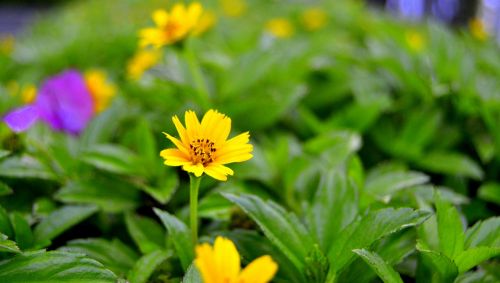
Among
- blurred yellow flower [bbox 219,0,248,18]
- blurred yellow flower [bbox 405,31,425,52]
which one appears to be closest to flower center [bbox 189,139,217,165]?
blurred yellow flower [bbox 405,31,425,52]

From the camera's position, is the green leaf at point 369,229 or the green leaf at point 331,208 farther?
the green leaf at point 331,208

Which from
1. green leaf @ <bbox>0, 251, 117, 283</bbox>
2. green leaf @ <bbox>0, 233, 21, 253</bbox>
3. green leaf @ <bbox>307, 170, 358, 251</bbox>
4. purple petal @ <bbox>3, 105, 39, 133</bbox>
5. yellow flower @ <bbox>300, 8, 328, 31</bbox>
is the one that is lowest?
green leaf @ <bbox>307, 170, 358, 251</bbox>

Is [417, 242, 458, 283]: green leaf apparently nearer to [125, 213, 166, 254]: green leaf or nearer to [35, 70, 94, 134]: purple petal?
[125, 213, 166, 254]: green leaf

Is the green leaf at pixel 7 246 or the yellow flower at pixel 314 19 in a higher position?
the yellow flower at pixel 314 19

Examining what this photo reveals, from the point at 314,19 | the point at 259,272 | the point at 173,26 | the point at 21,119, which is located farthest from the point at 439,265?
the point at 314,19

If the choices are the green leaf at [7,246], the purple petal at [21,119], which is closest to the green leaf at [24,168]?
the purple petal at [21,119]

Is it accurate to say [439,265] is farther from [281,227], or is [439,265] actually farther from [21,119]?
[21,119]

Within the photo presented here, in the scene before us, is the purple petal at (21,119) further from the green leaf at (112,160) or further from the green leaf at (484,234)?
the green leaf at (484,234)
